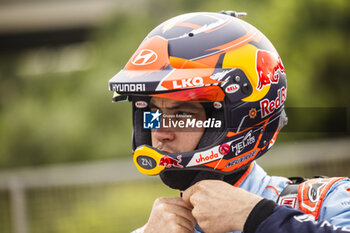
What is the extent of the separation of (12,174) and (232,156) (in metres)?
5.08

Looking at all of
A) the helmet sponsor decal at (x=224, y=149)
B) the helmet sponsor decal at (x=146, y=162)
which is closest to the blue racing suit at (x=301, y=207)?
the helmet sponsor decal at (x=224, y=149)

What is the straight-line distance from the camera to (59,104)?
9992 millimetres

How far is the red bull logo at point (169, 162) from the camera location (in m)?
2.14

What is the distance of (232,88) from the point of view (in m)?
2.16

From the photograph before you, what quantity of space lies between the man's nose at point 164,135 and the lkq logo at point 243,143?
244mm

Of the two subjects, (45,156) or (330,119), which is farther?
(45,156)

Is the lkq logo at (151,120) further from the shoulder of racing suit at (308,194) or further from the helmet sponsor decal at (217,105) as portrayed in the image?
the shoulder of racing suit at (308,194)

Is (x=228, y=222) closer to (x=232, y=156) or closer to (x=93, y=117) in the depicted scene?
(x=232, y=156)

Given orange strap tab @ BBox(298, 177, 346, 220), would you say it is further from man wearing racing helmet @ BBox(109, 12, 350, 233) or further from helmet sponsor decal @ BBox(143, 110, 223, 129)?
helmet sponsor decal @ BBox(143, 110, 223, 129)

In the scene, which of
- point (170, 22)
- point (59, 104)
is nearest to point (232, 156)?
point (170, 22)

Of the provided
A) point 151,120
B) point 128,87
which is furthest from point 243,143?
point 128,87

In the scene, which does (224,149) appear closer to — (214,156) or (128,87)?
(214,156)

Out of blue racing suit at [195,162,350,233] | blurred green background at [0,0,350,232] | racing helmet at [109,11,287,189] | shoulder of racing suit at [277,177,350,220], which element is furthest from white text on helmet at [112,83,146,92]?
blurred green background at [0,0,350,232]

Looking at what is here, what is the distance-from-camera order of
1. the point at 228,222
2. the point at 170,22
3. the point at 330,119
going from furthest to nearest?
the point at 330,119 → the point at 170,22 → the point at 228,222
